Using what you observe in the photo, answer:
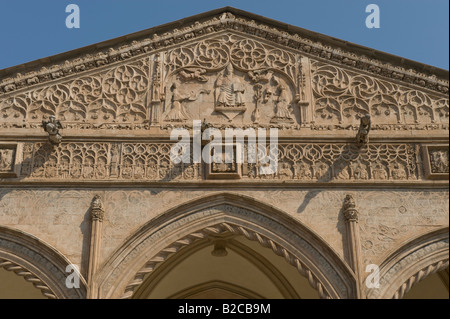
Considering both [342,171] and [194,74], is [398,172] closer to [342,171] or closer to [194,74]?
[342,171]

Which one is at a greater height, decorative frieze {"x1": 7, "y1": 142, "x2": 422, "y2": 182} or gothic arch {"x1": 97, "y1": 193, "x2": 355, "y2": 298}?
decorative frieze {"x1": 7, "y1": 142, "x2": 422, "y2": 182}

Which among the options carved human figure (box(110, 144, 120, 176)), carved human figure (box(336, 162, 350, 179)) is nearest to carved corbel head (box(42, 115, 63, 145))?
carved human figure (box(110, 144, 120, 176))

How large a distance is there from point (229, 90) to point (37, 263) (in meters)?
4.15

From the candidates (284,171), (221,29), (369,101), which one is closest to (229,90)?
(221,29)

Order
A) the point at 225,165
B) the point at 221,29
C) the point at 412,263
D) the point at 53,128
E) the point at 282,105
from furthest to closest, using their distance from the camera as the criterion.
A: the point at 221,29
the point at 282,105
the point at 225,165
the point at 53,128
the point at 412,263

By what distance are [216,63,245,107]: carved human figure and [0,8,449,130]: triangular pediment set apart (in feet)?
0.06

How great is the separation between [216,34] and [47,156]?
11.9 feet

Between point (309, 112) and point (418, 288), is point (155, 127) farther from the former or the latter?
point (418, 288)

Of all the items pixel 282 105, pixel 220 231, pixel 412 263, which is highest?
pixel 282 105

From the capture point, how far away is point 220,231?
9602 millimetres

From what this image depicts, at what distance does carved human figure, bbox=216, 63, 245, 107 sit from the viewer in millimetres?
10636

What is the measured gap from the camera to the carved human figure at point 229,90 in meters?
10.6

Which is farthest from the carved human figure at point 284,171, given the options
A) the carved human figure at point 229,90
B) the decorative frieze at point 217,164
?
the carved human figure at point 229,90

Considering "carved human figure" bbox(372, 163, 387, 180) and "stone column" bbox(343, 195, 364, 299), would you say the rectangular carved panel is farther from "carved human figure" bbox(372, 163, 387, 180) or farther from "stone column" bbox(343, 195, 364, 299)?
"carved human figure" bbox(372, 163, 387, 180)
